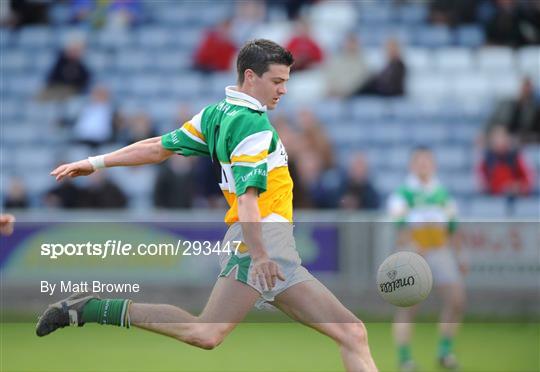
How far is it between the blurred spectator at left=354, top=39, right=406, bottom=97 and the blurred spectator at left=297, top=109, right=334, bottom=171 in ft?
5.70

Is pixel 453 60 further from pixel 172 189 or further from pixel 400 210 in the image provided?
pixel 400 210

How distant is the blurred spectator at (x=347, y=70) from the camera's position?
59.9 ft

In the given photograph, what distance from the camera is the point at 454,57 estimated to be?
19.1m

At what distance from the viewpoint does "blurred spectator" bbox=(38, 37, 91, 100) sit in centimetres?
1884

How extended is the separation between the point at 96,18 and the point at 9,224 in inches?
504

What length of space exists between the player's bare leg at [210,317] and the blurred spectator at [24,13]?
46.5ft

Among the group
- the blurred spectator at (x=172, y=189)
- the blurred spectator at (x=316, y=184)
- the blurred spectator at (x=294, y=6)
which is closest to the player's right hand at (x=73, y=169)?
the blurred spectator at (x=316, y=184)

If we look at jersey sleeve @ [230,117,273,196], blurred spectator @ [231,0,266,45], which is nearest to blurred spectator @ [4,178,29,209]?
blurred spectator @ [231,0,266,45]

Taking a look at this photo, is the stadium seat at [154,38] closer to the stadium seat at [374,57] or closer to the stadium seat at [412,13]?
the stadium seat at [374,57]

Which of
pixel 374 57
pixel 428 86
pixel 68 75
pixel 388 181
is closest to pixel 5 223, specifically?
pixel 388 181

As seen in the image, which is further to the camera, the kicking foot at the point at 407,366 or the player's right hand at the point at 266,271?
the kicking foot at the point at 407,366

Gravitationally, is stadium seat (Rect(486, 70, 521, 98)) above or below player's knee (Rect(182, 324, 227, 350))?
above

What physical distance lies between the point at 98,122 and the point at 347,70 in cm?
384

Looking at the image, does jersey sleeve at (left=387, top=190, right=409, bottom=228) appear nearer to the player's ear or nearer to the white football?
the white football
